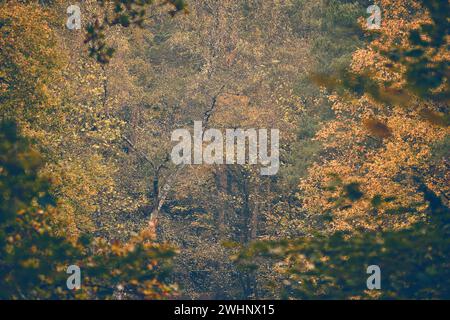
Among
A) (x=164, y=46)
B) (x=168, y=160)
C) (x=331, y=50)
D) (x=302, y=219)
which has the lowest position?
(x=302, y=219)

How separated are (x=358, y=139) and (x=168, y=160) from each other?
10440 millimetres

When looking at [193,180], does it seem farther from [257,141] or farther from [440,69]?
[440,69]

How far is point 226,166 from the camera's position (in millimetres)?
41188

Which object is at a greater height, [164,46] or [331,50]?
[164,46]

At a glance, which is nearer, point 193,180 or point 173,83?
point 193,180

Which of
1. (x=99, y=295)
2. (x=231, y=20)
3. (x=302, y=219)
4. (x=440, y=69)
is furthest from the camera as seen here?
(x=231, y=20)

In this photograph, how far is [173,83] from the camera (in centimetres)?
4328

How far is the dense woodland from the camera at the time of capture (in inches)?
559

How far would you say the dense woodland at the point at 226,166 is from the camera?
14203 millimetres

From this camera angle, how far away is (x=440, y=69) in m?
15.6

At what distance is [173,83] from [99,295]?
29.7 meters
